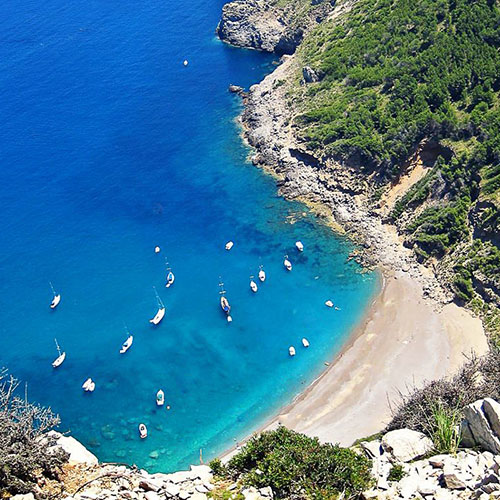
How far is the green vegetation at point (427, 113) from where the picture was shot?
66.8m

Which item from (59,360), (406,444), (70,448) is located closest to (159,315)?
Result: (59,360)

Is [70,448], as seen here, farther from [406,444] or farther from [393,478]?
[406,444]

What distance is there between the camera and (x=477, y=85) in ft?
246

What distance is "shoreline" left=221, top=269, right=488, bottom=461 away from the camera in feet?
182

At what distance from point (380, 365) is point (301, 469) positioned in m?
32.7

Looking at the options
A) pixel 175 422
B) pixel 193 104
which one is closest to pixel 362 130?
pixel 193 104

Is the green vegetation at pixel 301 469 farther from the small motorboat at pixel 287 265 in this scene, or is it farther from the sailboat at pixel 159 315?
the small motorboat at pixel 287 265

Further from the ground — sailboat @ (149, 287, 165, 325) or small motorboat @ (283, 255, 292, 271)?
sailboat @ (149, 287, 165, 325)

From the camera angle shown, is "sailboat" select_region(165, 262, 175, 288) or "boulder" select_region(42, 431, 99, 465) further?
"sailboat" select_region(165, 262, 175, 288)

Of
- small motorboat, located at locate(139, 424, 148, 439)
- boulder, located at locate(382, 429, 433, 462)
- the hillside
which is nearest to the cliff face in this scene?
the hillside

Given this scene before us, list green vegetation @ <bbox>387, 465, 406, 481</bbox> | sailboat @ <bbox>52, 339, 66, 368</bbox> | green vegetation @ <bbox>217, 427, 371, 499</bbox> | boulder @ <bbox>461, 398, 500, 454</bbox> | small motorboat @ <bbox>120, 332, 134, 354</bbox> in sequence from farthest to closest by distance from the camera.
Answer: small motorboat @ <bbox>120, 332, 134, 354</bbox>
sailboat @ <bbox>52, 339, 66, 368</bbox>
green vegetation @ <bbox>387, 465, 406, 481</bbox>
boulder @ <bbox>461, 398, 500, 454</bbox>
green vegetation @ <bbox>217, 427, 371, 499</bbox>

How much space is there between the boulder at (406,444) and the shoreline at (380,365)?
63.2ft

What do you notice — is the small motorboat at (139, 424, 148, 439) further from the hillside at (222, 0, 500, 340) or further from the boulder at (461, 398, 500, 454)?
the hillside at (222, 0, 500, 340)

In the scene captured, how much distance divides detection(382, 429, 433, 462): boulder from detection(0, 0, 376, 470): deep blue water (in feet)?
82.8
